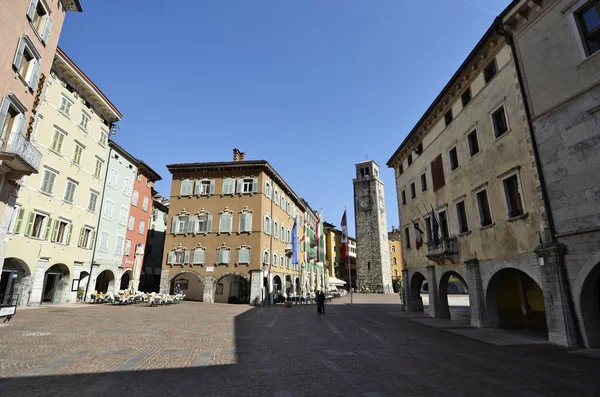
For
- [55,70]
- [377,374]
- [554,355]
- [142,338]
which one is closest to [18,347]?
[142,338]

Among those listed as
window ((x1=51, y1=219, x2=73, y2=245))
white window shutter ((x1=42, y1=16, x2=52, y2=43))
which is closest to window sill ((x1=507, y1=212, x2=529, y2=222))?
white window shutter ((x1=42, y1=16, x2=52, y2=43))

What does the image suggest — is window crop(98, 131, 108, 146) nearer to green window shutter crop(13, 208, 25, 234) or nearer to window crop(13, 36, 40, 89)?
green window shutter crop(13, 208, 25, 234)

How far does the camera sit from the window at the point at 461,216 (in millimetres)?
17364

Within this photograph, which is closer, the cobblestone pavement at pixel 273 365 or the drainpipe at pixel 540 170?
the cobblestone pavement at pixel 273 365

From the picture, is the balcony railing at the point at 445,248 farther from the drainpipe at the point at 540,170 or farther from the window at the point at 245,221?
the window at the point at 245,221

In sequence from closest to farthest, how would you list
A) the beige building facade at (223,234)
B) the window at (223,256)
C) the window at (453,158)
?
the window at (453,158) < the beige building facade at (223,234) < the window at (223,256)

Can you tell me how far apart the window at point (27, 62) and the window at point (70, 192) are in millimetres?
12199

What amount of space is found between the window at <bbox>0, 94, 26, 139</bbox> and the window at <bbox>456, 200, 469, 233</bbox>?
2186 centimetres

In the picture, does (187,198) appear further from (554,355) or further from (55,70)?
(554,355)

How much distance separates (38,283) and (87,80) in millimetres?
16562

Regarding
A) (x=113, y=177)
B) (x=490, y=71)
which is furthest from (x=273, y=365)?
(x=113, y=177)

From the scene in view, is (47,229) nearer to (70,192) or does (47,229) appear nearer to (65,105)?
(70,192)

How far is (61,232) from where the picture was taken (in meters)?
25.2

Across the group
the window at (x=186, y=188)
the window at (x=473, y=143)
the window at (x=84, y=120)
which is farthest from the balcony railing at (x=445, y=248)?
the window at (x=84, y=120)
